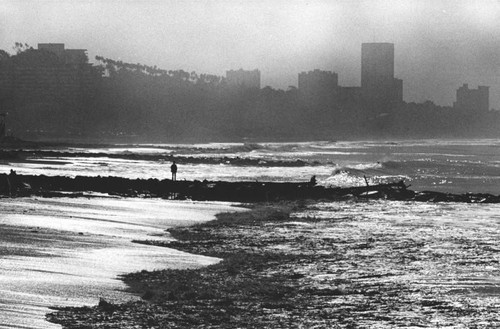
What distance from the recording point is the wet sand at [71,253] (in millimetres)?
12805

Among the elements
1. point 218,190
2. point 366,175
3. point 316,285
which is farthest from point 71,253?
point 366,175

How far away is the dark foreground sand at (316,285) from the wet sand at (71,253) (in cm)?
46

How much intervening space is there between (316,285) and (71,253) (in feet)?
14.9

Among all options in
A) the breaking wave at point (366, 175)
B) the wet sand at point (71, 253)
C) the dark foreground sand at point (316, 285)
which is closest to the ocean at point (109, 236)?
the wet sand at point (71, 253)

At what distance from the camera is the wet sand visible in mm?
12805

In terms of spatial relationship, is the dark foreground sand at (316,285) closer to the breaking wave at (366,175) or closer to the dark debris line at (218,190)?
the dark debris line at (218,190)

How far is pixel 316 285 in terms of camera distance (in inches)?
623

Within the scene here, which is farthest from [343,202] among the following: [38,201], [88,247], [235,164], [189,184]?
[235,164]

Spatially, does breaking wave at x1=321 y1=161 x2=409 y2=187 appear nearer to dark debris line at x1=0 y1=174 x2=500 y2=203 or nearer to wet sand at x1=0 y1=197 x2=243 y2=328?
dark debris line at x1=0 y1=174 x2=500 y2=203

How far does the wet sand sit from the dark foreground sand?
0.46m

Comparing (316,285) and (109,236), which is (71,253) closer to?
(109,236)

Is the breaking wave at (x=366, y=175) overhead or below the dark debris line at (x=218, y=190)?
below

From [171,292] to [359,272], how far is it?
4323 mm

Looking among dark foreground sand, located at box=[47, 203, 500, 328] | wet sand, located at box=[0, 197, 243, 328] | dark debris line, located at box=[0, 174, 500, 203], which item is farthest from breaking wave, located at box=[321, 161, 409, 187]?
dark foreground sand, located at box=[47, 203, 500, 328]
